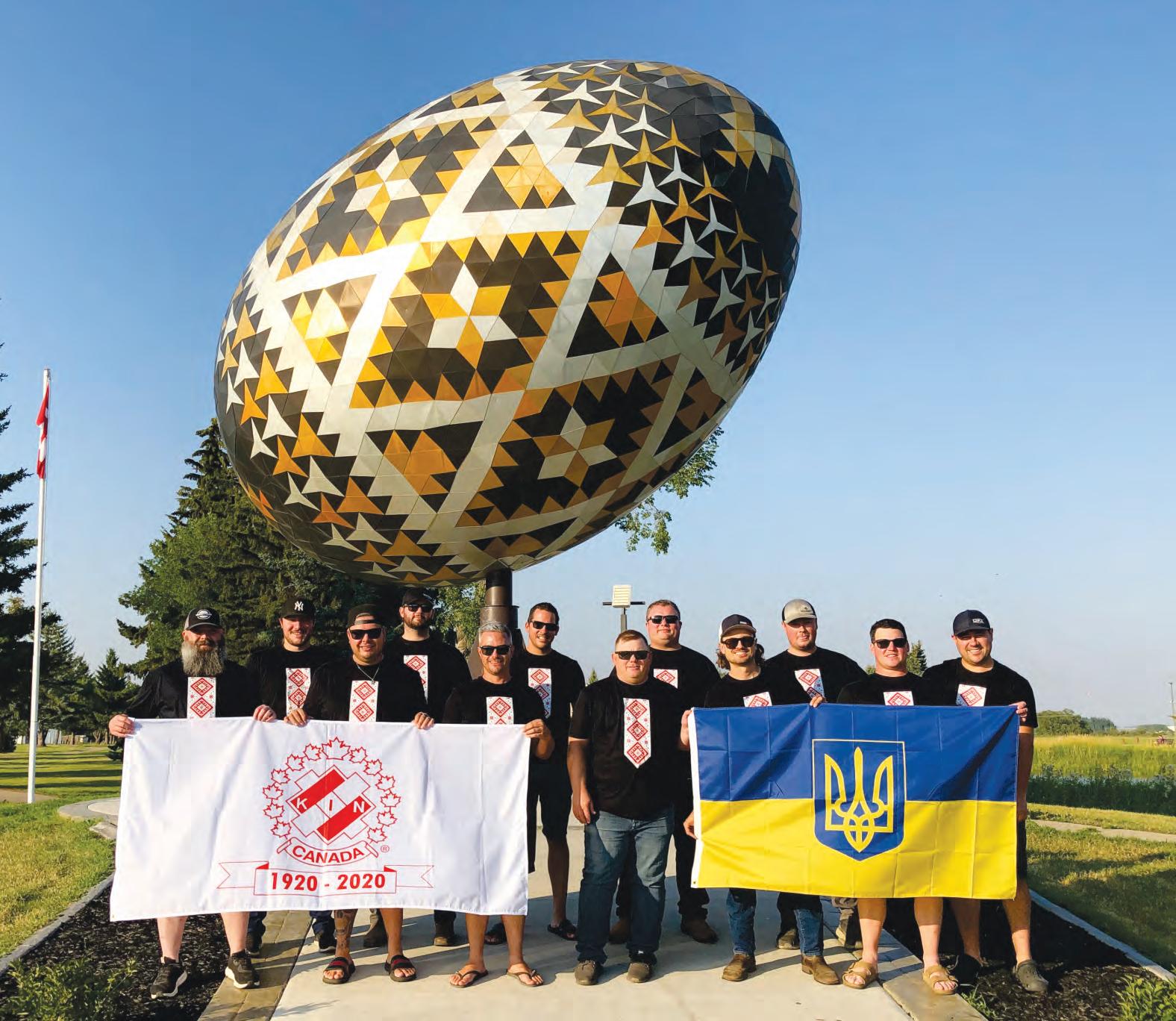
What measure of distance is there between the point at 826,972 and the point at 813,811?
939mm

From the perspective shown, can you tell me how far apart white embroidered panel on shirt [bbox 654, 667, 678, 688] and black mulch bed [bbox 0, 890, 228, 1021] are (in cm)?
341

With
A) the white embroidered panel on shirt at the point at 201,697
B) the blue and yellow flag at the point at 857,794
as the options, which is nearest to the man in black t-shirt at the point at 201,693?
the white embroidered panel on shirt at the point at 201,697

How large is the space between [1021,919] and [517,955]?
3.17 metres

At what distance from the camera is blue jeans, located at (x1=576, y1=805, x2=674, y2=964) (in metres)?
5.71

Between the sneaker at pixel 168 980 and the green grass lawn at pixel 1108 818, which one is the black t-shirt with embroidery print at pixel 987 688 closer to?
the sneaker at pixel 168 980

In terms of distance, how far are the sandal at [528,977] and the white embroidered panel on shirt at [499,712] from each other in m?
1.47

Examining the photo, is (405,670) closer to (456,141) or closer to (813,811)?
(813,811)

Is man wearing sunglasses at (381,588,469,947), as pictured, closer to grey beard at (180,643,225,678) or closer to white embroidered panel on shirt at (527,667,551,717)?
white embroidered panel on shirt at (527,667,551,717)

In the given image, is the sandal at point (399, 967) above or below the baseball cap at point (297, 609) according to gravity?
below

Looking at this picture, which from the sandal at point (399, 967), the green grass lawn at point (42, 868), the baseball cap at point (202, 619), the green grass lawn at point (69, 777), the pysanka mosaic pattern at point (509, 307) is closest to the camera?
the sandal at point (399, 967)

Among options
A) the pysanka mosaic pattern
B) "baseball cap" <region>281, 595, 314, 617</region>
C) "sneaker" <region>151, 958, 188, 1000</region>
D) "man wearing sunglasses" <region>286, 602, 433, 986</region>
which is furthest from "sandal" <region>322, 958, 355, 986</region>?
the pysanka mosaic pattern

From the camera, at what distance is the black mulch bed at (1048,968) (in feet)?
17.2

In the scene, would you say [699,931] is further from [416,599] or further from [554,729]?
[416,599]

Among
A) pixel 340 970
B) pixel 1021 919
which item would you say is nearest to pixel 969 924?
pixel 1021 919
